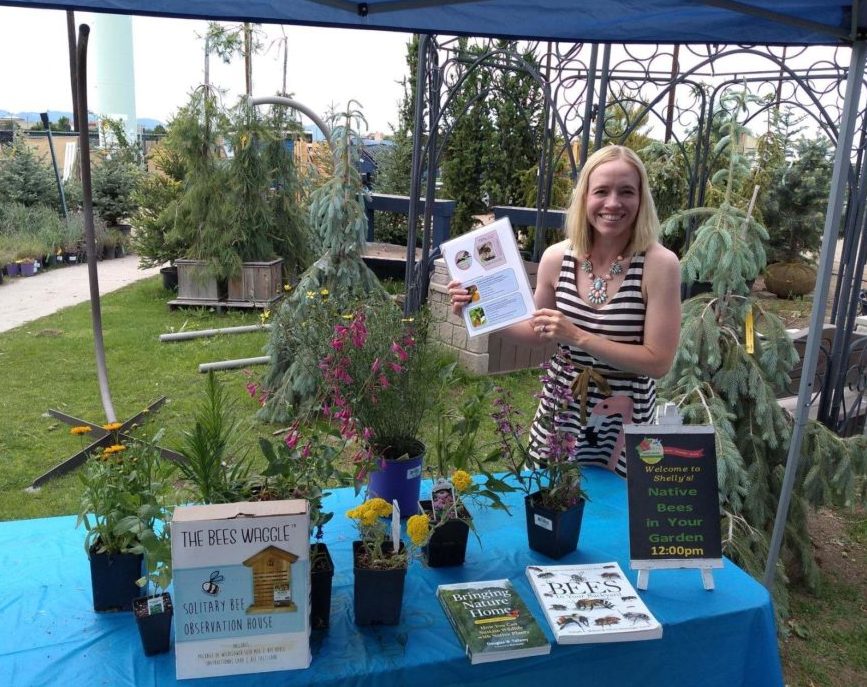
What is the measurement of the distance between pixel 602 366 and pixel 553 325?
27 centimetres

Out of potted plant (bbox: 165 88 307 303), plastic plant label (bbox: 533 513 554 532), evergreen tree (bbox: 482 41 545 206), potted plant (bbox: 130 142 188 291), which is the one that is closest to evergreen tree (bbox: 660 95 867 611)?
plastic plant label (bbox: 533 513 554 532)

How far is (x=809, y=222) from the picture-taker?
28.9 feet

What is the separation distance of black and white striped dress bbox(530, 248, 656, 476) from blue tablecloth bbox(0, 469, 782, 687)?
1.10 feet

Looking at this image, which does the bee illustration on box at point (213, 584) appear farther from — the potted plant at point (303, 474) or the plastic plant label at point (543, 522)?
the plastic plant label at point (543, 522)

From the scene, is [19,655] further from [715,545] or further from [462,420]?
[715,545]

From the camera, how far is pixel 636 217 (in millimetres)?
1814

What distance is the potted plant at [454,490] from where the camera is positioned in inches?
57.4

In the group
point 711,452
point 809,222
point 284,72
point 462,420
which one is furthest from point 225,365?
point 809,222

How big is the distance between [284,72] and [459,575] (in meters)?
10.2

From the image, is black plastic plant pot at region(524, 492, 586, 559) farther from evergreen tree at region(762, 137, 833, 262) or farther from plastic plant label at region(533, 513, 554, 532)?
evergreen tree at region(762, 137, 833, 262)

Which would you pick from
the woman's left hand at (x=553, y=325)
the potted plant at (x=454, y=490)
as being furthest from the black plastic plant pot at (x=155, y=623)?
the woman's left hand at (x=553, y=325)

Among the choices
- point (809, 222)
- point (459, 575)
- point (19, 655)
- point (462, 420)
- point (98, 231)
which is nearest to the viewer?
point (19, 655)

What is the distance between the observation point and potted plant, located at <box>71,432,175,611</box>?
1.26 m

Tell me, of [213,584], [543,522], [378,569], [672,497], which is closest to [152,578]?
[213,584]
